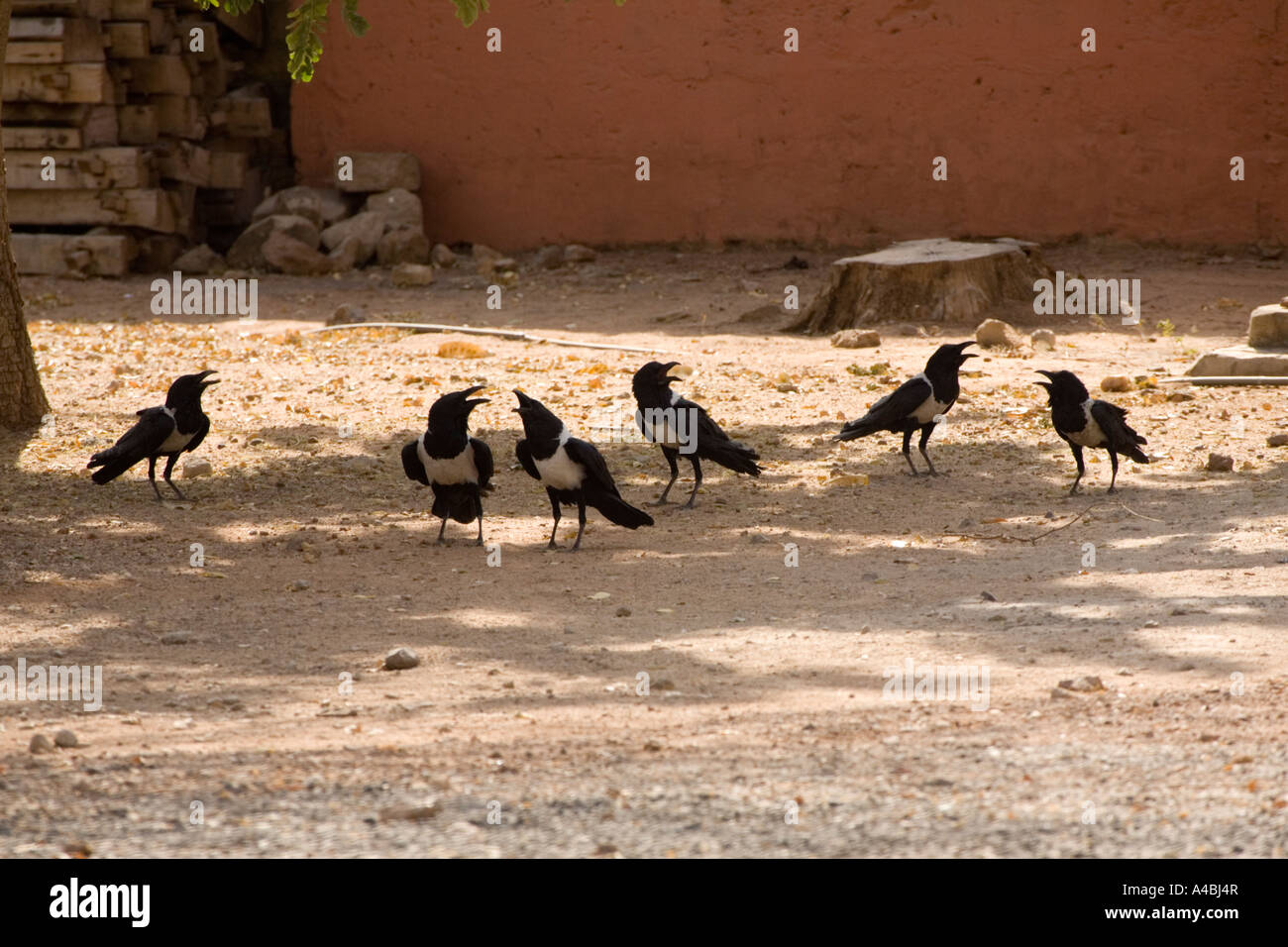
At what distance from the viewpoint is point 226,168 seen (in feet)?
55.0

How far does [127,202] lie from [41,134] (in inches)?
42.9

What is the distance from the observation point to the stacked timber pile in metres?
15.0

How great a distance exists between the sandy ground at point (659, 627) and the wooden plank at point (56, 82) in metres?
4.99

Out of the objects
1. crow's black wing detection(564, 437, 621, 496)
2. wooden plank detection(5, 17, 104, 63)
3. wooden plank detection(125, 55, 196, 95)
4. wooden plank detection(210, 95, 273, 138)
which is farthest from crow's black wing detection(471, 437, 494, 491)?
wooden plank detection(210, 95, 273, 138)

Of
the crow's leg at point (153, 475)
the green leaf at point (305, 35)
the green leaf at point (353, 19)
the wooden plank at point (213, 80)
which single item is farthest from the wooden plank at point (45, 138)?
the crow's leg at point (153, 475)

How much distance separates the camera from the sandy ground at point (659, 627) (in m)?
3.32

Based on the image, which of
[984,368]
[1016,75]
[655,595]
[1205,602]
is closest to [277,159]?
[1016,75]

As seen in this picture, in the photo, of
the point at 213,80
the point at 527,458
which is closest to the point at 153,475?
the point at 527,458

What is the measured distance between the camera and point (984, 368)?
10.4 m

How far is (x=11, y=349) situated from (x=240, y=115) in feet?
28.2

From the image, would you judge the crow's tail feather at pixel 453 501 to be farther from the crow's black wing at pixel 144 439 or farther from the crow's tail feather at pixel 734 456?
the crow's black wing at pixel 144 439

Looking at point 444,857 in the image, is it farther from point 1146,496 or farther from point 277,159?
point 277,159

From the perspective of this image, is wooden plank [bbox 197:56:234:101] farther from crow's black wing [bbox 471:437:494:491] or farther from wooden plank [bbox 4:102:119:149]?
crow's black wing [bbox 471:437:494:491]

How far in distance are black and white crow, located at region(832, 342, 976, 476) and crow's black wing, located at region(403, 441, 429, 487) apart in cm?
233
